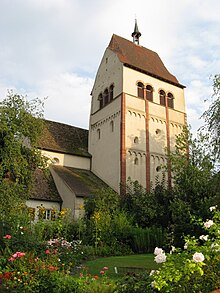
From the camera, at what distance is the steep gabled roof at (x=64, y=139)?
30.5m

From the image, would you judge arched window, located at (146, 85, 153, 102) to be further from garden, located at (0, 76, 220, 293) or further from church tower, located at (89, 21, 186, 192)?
garden, located at (0, 76, 220, 293)

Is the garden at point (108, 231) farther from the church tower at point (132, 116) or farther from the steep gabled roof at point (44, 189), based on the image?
the steep gabled roof at point (44, 189)

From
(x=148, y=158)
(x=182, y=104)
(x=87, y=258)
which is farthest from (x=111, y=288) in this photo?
(x=182, y=104)

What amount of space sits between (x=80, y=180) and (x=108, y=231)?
948 centimetres

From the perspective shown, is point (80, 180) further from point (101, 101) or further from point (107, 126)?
point (101, 101)

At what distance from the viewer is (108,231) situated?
1941 centimetres

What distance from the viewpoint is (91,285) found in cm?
709

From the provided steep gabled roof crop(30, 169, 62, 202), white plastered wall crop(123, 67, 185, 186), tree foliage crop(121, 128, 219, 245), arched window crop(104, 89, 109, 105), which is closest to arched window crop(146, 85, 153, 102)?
white plastered wall crop(123, 67, 185, 186)

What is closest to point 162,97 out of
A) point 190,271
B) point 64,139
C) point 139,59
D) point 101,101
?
point 139,59

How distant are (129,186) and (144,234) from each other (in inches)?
A: 322

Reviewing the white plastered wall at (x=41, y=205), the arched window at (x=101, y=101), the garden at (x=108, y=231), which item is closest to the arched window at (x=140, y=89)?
the arched window at (x=101, y=101)

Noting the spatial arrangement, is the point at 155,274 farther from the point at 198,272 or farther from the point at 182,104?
the point at 182,104

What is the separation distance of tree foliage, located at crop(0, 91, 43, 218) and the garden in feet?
0.17

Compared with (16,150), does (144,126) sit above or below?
above
